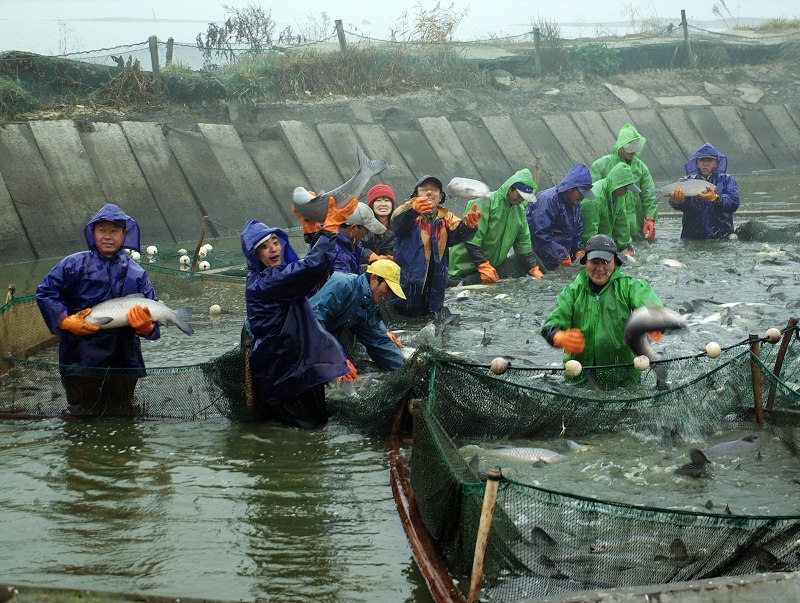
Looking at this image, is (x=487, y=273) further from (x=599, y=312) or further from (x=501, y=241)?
(x=599, y=312)

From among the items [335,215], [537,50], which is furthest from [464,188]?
[537,50]

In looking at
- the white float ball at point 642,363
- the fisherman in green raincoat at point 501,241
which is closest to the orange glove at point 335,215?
the white float ball at point 642,363

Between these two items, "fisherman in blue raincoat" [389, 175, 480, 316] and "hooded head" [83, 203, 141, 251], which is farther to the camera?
"fisherman in blue raincoat" [389, 175, 480, 316]

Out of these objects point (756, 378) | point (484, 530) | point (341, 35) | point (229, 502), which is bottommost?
point (229, 502)

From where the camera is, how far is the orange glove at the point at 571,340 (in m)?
7.38

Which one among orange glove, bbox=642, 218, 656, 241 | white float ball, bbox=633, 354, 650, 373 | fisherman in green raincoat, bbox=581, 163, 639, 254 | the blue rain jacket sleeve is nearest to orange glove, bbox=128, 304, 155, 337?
the blue rain jacket sleeve

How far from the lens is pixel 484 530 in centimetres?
432

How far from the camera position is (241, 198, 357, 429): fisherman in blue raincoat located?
270 inches

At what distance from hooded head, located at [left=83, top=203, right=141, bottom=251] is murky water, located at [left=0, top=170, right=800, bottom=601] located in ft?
4.21

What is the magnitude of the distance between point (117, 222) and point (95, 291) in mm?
508

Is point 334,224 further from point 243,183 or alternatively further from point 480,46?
point 480,46

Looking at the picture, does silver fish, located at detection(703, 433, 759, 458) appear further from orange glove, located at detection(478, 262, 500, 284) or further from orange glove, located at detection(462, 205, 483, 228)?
orange glove, located at detection(478, 262, 500, 284)

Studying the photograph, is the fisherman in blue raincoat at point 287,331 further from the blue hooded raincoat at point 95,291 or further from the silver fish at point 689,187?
the silver fish at point 689,187

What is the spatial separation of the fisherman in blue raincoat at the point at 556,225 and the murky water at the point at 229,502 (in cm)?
689
